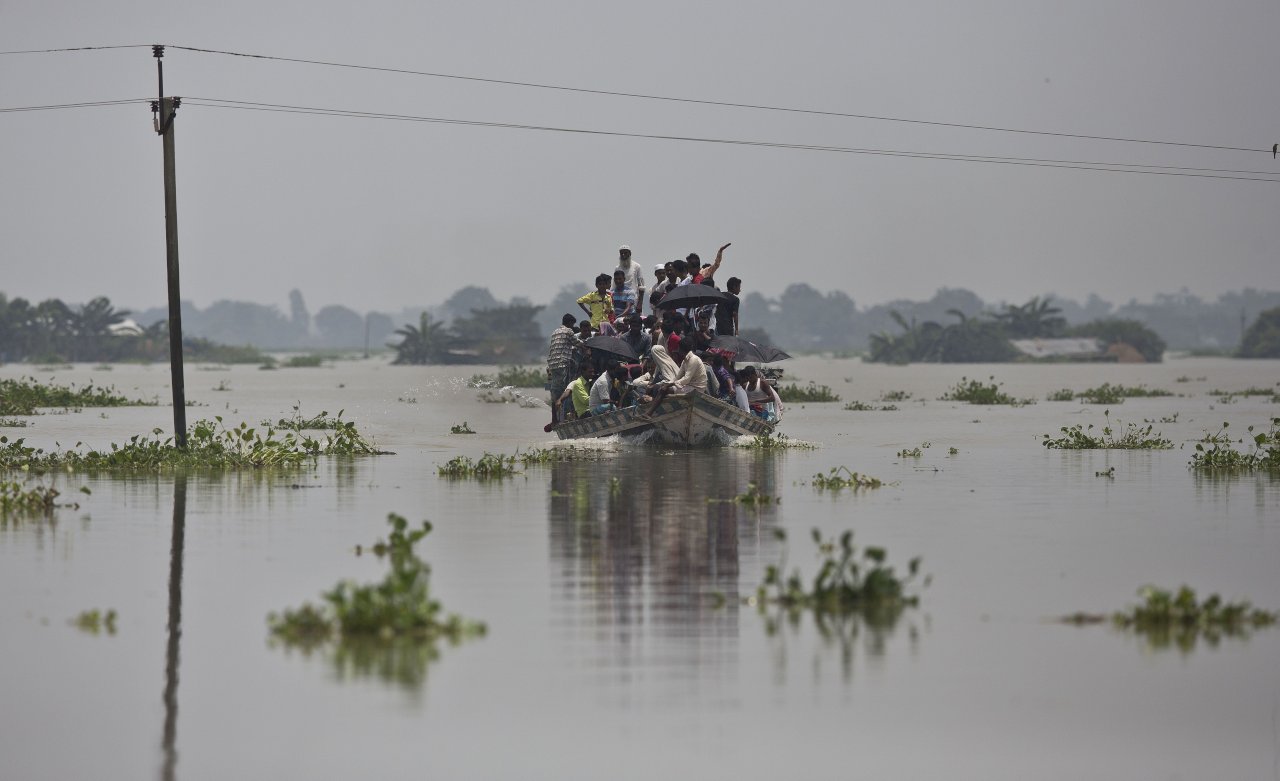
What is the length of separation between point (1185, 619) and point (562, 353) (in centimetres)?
1700

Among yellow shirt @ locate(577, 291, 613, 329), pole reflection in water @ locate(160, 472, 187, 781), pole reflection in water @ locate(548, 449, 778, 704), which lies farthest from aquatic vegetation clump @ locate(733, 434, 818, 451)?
pole reflection in water @ locate(160, 472, 187, 781)

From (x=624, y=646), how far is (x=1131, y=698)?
2.92 meters

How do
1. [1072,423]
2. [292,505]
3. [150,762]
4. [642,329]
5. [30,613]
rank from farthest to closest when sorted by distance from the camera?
[1072,423]
[642,329]
[292,505]
[30,613]
[150,762]

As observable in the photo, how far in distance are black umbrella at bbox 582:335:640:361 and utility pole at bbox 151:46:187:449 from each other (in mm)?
5934

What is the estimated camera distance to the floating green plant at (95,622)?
11367 mm

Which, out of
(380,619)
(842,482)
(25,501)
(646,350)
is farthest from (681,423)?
(380,619)

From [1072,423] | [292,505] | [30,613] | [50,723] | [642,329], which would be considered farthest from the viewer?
[1072,423]

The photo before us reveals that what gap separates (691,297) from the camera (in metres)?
26.1

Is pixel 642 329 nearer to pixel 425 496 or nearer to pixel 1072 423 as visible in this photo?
pixel 425 496

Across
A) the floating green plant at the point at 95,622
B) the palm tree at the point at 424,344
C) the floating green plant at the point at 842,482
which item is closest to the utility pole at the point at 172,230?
the floating green plant at the point at 842,482

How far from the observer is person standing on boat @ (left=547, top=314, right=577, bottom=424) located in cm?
2748

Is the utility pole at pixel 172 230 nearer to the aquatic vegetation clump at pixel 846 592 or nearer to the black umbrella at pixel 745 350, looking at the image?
the black umbrella at pixel 745 350

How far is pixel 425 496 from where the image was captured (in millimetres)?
20312

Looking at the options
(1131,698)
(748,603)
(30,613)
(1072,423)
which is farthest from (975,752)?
(1072,423)
